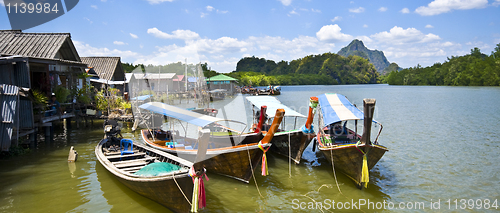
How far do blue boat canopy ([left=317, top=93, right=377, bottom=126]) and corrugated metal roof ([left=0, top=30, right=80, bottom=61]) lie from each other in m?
14.4

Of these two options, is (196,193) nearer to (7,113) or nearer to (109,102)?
(7,113)

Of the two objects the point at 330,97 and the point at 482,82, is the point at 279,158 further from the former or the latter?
the point at 482,82

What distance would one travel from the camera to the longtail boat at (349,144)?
343 inches

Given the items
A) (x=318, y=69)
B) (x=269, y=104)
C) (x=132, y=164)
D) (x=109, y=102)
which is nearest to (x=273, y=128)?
(x=132, y=164)

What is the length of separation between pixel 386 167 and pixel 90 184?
36.7 ft

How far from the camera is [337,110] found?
1124 cm

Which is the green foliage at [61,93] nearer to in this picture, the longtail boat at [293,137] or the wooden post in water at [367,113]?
the longtail boat at [293,137]

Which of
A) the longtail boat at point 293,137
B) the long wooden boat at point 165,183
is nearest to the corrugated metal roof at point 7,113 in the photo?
the long wooden boat at point 165,183

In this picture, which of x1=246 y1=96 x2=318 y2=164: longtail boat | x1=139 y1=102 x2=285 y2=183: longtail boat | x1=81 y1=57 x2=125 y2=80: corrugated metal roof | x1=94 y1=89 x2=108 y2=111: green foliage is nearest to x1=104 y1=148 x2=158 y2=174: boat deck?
x1=139 y1=102 x2=285 y2=183: longtail boat

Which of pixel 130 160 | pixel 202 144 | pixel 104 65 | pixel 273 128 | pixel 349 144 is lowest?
pixel 130 160

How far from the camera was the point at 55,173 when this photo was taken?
399 inches

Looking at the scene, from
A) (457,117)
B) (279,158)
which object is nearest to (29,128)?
(279,158)
